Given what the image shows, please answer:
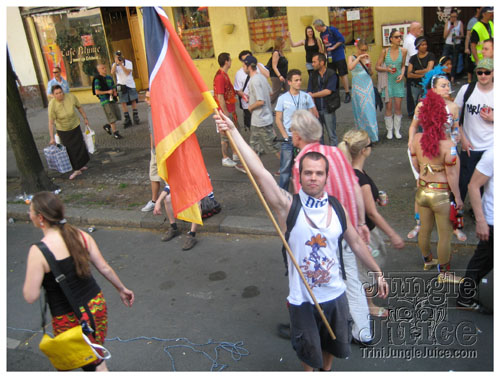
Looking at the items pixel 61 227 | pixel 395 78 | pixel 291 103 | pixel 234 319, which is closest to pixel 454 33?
pixel 395 78

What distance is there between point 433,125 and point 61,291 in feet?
11.4

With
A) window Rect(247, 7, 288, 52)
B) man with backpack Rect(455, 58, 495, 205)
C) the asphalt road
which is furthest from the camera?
window Rect(247, 7, 288, 52)

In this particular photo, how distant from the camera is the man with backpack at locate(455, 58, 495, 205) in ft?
17.6

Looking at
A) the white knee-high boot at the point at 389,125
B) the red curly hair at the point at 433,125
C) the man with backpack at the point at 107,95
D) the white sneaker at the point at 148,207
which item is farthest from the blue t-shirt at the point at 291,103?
the man with backpack at the point at 107,95

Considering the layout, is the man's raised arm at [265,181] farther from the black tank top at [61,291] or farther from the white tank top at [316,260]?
the black tank top at [61,291]

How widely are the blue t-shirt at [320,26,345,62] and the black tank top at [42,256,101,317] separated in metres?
9.95

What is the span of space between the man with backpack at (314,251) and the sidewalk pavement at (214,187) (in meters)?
2.79

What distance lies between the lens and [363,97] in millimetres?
8781

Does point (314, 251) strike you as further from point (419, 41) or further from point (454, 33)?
point (454, 33)

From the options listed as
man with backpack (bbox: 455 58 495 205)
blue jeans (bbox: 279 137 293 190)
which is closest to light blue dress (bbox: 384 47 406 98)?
blue jeans (bbox: 279 137 293 190)

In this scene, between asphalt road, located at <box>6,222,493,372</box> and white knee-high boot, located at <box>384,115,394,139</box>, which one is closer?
→ asphalt road, located at <box>6,222,493,372</box>

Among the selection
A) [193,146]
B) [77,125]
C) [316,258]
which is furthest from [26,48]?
[316,258]

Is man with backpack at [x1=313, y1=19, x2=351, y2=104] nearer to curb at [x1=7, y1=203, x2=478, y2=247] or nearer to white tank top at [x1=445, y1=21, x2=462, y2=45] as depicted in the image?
white tank top at [x1=445, y1=21, x2=462, y2=45]

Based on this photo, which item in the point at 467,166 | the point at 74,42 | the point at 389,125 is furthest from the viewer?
the point at 74,42
